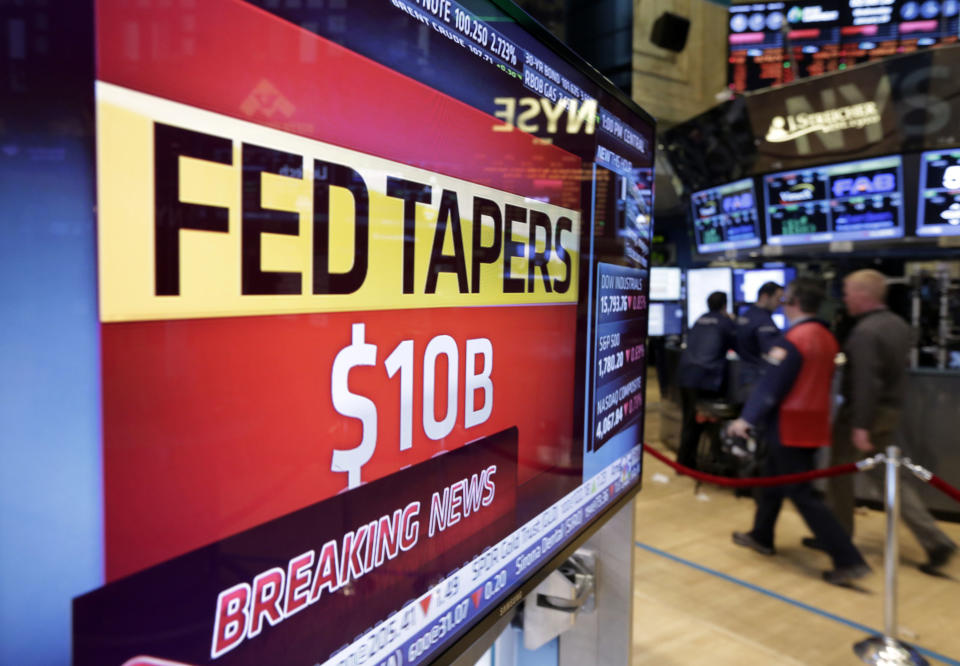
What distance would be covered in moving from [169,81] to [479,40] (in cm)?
65

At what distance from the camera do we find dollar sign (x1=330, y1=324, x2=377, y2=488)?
860 millimetres

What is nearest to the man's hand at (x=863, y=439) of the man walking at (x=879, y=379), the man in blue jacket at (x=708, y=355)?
the man walking at (x=879, y=379)

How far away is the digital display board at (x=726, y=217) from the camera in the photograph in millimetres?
5945

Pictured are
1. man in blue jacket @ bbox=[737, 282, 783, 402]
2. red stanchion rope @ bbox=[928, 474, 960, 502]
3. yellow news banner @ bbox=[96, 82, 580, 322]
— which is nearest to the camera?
yellow news banner @ bbox=[96, 82, 580, 322]

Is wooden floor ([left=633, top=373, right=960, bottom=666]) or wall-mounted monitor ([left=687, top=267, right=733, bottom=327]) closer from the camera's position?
wooden floor ([left=633, top=373, right=960, bottom=666])

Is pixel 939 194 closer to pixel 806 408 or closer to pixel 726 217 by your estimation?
pixel 726 217

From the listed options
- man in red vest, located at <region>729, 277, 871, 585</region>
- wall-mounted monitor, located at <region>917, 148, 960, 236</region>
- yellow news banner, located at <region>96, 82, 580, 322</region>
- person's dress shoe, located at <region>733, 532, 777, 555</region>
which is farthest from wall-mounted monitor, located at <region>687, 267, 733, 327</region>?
yellow news banner, located at <region>96, 82, 580, 322</region>

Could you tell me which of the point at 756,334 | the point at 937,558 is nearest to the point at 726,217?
the point at 756,334

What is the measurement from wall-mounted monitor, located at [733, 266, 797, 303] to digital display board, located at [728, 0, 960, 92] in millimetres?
1742

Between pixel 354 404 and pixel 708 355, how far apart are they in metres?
5.27

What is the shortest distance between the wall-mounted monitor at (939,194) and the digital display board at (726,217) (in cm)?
126

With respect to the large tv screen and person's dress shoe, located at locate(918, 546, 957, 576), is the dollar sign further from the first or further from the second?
person's dress shoe, located at locate(918, 546, 957, 576)

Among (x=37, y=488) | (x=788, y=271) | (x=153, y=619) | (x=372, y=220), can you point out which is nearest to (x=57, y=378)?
(x=37, y=488)

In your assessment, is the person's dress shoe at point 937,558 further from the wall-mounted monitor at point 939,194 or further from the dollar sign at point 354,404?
the dollar sign at point 354,404
